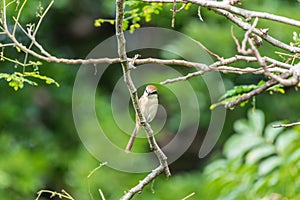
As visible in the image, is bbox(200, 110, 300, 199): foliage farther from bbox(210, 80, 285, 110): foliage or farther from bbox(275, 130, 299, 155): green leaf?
bbox(210, 80, 285, 110): foliage

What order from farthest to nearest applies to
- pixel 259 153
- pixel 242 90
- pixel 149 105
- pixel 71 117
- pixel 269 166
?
pixel 71 117, pixel 259 153, pixel 269 166, pixel 149 105, pixel 242 90

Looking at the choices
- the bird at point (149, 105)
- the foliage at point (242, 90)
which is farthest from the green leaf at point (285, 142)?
the foliage at point (242, 90)

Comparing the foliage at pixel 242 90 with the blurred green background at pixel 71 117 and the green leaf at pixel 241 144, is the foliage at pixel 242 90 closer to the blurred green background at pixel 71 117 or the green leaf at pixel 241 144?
the green leaf at pixel 241 144

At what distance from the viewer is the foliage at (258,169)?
5.66 ft

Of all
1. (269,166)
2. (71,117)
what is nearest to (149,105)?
(269,166)

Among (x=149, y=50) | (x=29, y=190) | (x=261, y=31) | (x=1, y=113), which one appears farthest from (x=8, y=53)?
(x=261, y=31)

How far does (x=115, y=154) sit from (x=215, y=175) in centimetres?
112

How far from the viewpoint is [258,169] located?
186 centimetres

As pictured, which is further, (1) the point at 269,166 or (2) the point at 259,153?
(2) the point at 259,153

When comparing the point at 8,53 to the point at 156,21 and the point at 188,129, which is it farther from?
the point at 188,129

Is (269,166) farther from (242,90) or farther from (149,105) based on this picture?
(242,90)

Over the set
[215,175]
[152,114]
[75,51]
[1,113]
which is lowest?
[215,175]

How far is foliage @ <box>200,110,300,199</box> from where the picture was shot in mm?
1725

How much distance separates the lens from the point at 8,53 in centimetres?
320
